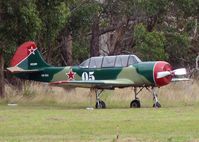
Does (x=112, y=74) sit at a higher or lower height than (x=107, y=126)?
higher

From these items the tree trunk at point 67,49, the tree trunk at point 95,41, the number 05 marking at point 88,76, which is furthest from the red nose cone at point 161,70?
the tree trunk at point 95,41

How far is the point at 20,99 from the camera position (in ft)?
105

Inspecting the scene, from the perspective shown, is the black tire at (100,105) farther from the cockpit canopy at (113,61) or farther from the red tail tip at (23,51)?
the red tail tip at (23,51)

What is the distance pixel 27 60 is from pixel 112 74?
15.9 feet

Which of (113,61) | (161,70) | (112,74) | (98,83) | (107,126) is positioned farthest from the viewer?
(113,61)

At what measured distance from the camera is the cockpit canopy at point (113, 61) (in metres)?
28.4

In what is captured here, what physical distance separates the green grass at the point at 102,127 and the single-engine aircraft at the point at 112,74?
518 centimetres

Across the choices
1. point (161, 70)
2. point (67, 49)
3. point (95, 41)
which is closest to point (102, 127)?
point (161, 70)

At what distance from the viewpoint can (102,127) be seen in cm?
1705

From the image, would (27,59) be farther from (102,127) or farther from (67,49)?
(102,127)

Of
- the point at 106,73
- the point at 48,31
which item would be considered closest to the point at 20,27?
the point at 48,31

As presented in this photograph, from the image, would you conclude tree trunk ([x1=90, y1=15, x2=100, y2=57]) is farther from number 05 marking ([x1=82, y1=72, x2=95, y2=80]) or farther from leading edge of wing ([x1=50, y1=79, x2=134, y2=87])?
leading edge of wing ([x1=50, y1=79, x2=134, y2=87])

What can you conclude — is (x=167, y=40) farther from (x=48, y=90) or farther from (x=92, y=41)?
(x=48, y=90)

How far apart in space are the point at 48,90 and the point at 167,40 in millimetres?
13481
